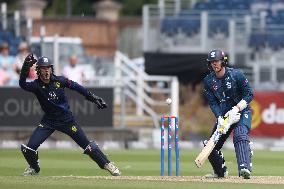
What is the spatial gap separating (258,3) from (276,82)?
510 cm

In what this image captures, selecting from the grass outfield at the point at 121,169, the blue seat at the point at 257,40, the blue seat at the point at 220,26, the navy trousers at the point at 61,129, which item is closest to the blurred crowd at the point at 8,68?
the grass outfield at the point at 121,169

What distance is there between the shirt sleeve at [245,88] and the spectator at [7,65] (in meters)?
13.2

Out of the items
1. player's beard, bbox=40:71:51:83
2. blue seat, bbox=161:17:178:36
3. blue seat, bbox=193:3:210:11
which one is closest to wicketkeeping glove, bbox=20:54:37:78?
player's beard, bbox=40:71:51:83

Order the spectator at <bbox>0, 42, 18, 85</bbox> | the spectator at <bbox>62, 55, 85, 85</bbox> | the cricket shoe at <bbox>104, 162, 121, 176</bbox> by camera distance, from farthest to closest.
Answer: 1. the spectator at <bbox>0, 42, 18, 85</bbox>
2. the spectator at <bbox>62, 55, 85, 85</bbox>
3. the cricket shoe at <bbox>104, 162, 121, 176</bbox>

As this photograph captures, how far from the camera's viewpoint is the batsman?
53.9 feet

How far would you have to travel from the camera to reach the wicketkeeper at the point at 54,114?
691 inches

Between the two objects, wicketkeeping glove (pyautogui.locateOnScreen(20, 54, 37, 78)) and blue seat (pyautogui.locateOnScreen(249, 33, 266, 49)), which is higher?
wicketkeeping glove (pyautogui.locateOnScreen(20, 54, 37, 78))

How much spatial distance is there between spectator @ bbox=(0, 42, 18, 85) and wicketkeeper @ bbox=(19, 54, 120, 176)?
1124 cm

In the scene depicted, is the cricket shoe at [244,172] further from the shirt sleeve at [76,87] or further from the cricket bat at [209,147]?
the shirt sleeve at [76,87]

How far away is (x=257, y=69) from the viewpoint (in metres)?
→ 32.0

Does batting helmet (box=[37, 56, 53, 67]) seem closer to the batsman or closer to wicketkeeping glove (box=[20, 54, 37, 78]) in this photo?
wicketkeeping glove (box=[20, 54, 37, 78])

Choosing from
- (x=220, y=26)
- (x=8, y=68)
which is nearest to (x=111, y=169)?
(x=8, y=68)

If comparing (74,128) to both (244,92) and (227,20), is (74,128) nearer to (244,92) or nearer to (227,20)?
(244,92)

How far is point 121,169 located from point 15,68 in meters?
9.35
